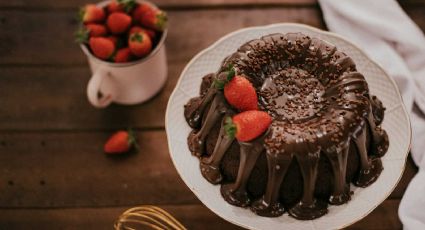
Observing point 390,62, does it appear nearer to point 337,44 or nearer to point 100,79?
point 337,44

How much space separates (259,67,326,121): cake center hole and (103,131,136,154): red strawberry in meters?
0.54

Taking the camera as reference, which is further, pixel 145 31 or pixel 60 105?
pixel 60 105

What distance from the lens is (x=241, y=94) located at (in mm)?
1384

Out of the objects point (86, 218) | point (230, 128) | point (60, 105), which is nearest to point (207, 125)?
point (230, 128)

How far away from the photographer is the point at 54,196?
179 cm

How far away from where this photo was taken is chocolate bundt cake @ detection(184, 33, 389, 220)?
1398mm

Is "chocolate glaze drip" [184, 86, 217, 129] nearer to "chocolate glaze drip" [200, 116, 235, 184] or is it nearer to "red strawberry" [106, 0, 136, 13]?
"chocolate glaze drip" [200, 116, 235, 184]

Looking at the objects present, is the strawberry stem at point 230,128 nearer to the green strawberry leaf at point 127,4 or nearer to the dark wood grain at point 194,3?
the green strawberry leaf at point 127,4

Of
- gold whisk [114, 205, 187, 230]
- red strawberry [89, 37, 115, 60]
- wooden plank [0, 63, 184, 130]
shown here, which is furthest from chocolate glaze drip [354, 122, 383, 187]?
red strawberry [89, 37, 115, 60]

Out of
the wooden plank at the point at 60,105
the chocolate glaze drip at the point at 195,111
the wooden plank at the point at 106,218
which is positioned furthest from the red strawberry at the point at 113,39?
the wooden plank at the point at 106,218

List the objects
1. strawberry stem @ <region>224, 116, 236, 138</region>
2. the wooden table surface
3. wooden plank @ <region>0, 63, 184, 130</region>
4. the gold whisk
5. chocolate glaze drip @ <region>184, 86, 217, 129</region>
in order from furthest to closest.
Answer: wooden plank @ <region>0, 63, 184, 130</region> → the wooden table surface → the gold whisk → chocolate glaze drip @ <region>184, 86, 217, 129</region> → strawberry stem @ <region>224, 116, 236, 138</region>

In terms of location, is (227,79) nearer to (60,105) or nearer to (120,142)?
(120,142)

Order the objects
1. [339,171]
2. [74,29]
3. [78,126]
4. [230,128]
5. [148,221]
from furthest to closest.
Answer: [74,29] < [78,126] < [148,221] < [339,171] < [230,128]

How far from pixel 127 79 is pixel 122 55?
0.08m
